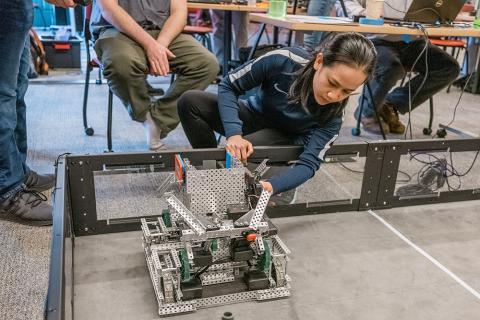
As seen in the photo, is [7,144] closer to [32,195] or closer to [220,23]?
[32,195]

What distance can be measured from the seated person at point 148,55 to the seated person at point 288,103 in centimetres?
21

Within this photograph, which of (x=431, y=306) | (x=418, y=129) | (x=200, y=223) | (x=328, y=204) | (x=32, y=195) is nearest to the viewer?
(x=200, y=223)

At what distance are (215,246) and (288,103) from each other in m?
0.61

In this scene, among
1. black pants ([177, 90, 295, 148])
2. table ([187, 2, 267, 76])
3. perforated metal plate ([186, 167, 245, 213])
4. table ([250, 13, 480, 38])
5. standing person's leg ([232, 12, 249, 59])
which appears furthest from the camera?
standing person's leg ([232, 12, 249, 59])

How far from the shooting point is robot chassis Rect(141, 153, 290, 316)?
1.10 m

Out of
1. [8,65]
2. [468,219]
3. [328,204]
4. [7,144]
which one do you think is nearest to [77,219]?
[7,144]

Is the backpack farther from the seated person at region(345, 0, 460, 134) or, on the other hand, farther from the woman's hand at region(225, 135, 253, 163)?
the woman's hand at region(225, 135, 253, 163)

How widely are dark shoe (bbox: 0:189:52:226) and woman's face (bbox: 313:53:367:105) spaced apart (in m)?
0.95

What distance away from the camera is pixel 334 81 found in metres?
1.30

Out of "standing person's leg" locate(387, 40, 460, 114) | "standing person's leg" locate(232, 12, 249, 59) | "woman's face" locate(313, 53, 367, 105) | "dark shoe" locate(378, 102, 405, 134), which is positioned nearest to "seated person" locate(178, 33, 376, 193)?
"woman's face" locate(313, 53, 367, 105)

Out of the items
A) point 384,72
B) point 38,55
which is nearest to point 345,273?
point 384,72

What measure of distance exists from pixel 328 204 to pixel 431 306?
0.56m

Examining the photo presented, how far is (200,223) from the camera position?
109cm

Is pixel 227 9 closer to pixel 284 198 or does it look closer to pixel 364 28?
pixel 364 28
